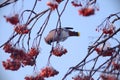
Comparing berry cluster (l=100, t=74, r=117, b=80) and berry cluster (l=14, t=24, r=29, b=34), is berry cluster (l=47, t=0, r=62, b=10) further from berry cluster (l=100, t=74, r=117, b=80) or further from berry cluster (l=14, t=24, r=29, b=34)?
berry cluster (l=100, t=74, r=117, b=80)

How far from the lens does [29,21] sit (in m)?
1.11

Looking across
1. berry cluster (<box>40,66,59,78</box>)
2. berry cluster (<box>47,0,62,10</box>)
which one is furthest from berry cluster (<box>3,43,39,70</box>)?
berry cluster (<box>47,0,62,10</box>)

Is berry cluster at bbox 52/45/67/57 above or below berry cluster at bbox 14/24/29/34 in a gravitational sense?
below

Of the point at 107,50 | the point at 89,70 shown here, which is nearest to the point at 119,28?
the point at 107,50

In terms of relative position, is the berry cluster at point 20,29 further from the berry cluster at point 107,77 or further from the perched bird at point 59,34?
the berry cluster at point 107,77

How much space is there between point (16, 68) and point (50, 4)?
0.29 meters

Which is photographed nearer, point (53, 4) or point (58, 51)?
point (53, 4)

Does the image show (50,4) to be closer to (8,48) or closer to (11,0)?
(11,0)

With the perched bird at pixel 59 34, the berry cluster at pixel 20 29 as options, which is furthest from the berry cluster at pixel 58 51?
the berry cluster at pixel 20 29

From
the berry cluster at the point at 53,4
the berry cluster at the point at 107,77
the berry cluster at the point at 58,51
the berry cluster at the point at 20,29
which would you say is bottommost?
the berry cluster at the point at 107,77

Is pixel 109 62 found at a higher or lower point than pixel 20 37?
lower

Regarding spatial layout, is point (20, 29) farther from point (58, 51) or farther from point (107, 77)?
point (107, 77)

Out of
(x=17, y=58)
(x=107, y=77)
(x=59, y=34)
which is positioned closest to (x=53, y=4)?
(x=59, y=34)

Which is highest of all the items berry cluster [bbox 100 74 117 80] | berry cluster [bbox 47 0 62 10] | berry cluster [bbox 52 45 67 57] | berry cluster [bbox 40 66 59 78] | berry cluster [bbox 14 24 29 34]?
berry cluster [bbox 47 0 62 10]
